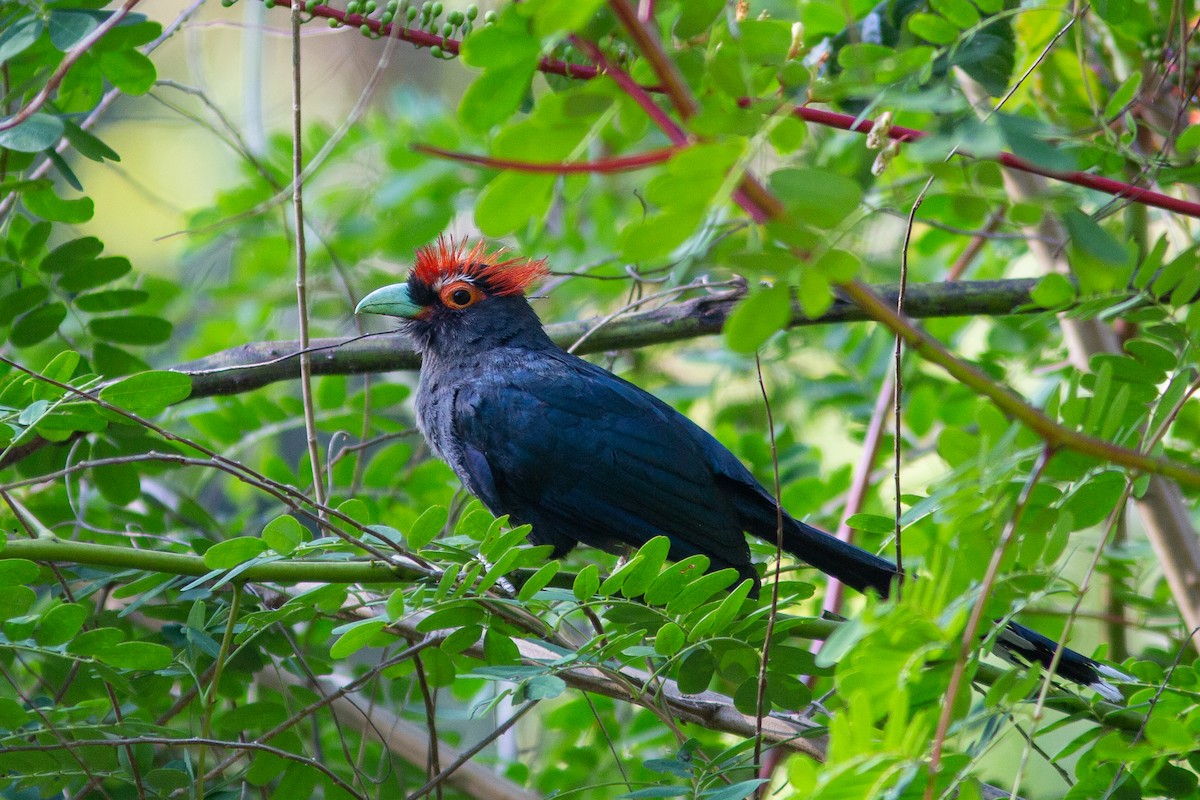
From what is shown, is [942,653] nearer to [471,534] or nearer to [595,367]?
[471,534]

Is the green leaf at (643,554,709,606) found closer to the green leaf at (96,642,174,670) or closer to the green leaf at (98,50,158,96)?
the green leaf at (96,642,174,670)

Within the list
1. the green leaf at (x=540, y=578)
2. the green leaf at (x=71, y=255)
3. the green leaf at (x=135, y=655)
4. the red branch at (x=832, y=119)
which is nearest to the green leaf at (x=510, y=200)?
the red branch at (x=832, y=119)

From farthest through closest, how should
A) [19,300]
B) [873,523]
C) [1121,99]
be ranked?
[19,300] < [1121,99] < [873,523]

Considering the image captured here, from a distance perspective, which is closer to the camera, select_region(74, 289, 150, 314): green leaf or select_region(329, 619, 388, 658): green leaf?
select_region(329, 619, 388, 658): green leaf

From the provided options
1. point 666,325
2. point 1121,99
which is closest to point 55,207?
point 666,325

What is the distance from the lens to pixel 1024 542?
181 cm

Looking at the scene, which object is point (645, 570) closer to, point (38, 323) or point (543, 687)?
point (543, 687)

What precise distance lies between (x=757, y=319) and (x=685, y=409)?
3.79 metres

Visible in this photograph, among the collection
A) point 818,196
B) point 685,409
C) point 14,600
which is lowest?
point 685,409

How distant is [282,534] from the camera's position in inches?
91.3

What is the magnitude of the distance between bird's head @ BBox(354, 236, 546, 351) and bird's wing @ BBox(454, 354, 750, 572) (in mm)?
419

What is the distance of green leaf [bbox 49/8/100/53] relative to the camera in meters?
2.82

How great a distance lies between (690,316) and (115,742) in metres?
2.08

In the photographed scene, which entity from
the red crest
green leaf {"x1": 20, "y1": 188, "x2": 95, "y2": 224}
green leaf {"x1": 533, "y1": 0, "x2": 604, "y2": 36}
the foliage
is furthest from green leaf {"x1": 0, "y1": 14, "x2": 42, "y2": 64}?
green leaf {"x1": 533, "y1": 0, "x2": 604, "y2": 36}
